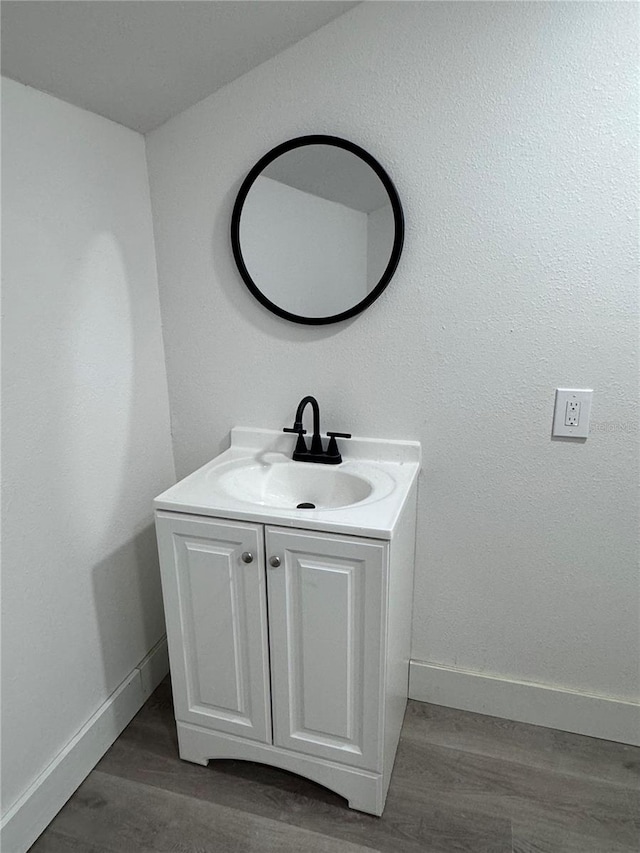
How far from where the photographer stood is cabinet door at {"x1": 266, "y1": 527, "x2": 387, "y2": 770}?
128 cm

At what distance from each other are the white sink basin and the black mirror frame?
17.6 inches

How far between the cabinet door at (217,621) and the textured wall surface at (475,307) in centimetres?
51

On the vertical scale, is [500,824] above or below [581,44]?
below

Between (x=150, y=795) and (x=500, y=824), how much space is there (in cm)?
95

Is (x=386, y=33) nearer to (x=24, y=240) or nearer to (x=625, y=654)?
(x=24, y=240)

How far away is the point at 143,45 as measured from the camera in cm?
127

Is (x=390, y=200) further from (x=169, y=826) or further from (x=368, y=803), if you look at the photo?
(x=169, y=826)

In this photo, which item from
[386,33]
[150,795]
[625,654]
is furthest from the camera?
[625,654]

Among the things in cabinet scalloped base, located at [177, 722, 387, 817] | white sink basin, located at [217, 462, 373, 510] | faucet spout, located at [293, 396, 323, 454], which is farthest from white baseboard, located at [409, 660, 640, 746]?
faucet spout, located at [293, 396, 323, 454]

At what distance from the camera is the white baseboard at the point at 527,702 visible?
165cm

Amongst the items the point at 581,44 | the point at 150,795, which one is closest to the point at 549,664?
the point at 150,795

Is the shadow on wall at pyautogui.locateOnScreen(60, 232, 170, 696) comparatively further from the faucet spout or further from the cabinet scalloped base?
the faucet spout

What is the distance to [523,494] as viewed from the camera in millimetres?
1593

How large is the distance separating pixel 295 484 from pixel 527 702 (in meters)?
1.02
